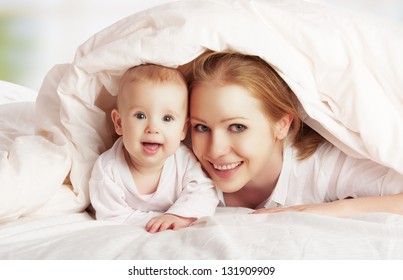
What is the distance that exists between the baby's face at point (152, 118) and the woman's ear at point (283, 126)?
24 centimetres

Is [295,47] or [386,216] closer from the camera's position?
[386,216]

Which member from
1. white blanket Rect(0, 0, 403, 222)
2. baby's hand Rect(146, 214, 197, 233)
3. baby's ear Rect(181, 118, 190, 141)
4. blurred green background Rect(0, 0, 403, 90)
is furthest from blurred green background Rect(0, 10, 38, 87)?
baby's hand Rect(146, 214, 197, 233)

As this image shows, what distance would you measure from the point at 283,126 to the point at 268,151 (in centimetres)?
7

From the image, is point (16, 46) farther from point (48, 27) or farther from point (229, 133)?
point (229, 133)

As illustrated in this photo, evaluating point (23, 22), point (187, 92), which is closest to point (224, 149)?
point (187, 92)

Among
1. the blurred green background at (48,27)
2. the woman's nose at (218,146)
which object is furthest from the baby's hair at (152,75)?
the blurred green background at (48,27)

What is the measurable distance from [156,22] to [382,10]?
2058 millimetres

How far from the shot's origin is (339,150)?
1648 millimetres

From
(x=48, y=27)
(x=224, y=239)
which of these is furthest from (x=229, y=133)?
(x=48, y=27)

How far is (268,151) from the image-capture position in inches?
63.0

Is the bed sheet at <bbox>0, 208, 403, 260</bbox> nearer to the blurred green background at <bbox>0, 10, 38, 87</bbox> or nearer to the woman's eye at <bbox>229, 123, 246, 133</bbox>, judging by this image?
the woman's eye at <bbox>229, 123, 246, 133</bbox>

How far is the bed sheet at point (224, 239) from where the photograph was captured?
1217 millimetres

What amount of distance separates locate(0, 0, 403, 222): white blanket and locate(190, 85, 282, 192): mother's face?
0.10 m

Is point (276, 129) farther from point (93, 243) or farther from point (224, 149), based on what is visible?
point (93, 243)
